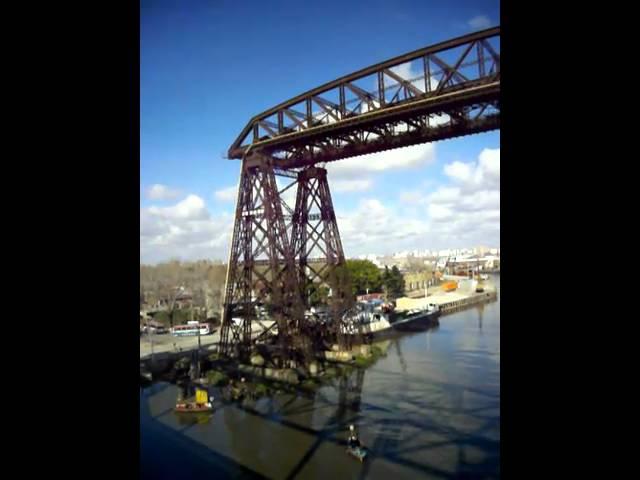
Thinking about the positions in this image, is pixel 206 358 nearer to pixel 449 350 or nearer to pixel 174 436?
pixel 174 436

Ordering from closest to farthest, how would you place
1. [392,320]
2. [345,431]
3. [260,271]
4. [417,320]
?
1. [345,431]
2. [260,271]
3. [417,320]
4. [392,320]

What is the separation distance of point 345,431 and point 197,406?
8.20ft

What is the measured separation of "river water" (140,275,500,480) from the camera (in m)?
4.79

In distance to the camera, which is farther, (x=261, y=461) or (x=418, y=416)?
(x=418, y=416)

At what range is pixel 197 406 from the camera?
6.62 m

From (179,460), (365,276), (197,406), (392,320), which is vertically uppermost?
(365,276)

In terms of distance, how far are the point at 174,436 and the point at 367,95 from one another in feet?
19.6

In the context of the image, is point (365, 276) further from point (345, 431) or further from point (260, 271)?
point (345, 431)

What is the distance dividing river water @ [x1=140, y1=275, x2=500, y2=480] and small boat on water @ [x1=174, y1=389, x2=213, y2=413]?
5.2 inches

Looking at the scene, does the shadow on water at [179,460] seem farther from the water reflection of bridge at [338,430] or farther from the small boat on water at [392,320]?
the small boat on water at [392,320]

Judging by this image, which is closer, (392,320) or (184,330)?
(184,330)

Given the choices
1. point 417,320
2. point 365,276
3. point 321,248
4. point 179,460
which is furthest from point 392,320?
point 179,460
